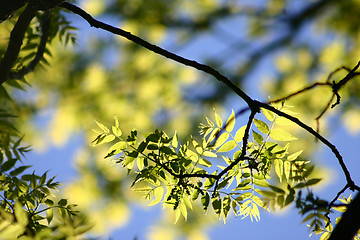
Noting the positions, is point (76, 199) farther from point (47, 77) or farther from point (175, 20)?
point (175, 20)

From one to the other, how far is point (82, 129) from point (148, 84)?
1.42m

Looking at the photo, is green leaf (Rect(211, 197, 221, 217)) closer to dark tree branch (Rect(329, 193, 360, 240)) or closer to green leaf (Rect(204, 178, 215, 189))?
green leaf (Rect(204, 178, 215, 189))

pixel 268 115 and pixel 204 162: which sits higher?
pixel 268 115

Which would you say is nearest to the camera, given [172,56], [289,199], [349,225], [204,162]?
[349,225]

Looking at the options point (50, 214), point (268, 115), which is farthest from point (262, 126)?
point (50, 214)

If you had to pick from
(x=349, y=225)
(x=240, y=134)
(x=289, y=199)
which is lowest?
(x=349, y=225)

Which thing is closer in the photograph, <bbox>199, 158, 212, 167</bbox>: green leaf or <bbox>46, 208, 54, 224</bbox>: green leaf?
<bbox>46, 208, 54, 224</bbox>: green leaf

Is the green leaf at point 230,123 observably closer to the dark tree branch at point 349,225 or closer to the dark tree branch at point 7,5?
the dark tree branch at point 349,225

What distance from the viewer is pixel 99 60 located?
5984mm

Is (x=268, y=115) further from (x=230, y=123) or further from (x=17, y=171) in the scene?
(x=17, y=171)

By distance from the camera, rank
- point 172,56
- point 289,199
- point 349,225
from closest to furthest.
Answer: point 349,225
point 289,199
point 172,56

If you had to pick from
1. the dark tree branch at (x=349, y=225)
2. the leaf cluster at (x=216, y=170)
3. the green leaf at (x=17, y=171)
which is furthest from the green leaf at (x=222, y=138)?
the green leaf at (x=17, y=171)

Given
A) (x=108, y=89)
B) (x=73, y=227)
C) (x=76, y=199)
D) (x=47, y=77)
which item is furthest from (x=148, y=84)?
(x=73, y=227)

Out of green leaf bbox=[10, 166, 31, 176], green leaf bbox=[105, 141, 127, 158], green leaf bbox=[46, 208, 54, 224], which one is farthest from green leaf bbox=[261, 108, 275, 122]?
green leaf bbox=[10, 166, 31, 176]
